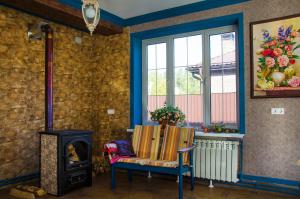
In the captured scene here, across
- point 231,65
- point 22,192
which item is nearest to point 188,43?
point 231,65

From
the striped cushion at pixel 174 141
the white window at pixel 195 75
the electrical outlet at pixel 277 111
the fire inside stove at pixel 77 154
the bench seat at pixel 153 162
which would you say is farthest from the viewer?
the white window at pixel 195 75

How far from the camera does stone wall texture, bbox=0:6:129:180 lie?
3.73 meters

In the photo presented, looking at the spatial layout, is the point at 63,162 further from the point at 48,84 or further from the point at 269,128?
the point at 269,128

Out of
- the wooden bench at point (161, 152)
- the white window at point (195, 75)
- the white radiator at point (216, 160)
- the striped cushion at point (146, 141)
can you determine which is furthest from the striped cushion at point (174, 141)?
the white window at point (195, 75)

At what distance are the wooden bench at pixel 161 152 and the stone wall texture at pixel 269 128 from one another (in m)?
0.83

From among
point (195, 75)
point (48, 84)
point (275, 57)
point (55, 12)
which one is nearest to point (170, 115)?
point (195, 75)

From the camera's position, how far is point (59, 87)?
447cm

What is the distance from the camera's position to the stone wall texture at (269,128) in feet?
11.1

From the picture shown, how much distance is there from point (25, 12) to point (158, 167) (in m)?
2.95

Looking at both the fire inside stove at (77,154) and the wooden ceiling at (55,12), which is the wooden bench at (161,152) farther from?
the wooden ceiling at (55,12)

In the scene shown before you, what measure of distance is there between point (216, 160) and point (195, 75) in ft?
4.58

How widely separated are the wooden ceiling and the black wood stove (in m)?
1.69

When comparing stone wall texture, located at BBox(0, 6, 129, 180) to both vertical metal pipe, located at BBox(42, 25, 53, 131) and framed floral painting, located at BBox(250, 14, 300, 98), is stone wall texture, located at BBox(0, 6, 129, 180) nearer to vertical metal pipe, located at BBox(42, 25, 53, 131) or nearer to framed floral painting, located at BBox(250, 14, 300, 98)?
vertical metal pipe, located at BBox(42, 25, 53, 131)

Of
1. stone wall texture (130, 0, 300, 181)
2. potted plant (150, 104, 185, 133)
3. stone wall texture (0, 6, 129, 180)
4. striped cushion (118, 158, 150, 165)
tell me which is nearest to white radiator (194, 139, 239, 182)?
stone wall texture (130, 0, 300, 181)
